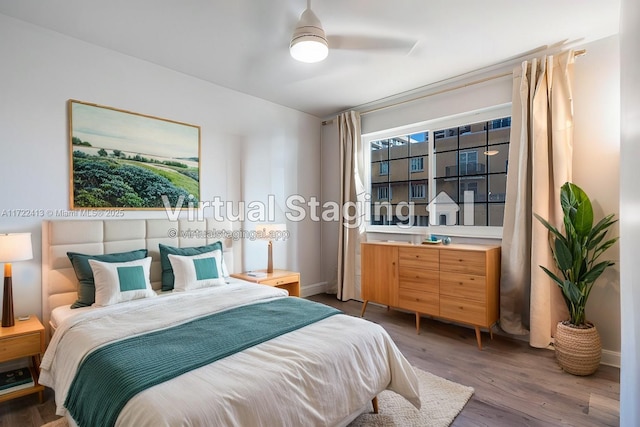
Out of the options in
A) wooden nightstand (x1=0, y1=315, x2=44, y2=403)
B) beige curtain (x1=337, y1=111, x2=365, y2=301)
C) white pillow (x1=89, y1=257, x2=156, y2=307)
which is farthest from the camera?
beige curtain (x1=337, y1=111, x2=365, y2=301)

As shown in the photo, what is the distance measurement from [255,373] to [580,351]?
2474mm

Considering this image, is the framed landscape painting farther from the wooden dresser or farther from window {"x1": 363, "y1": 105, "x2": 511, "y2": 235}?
window {"x1": 363, "y1": 105, "x2": 511, "y2": 235}

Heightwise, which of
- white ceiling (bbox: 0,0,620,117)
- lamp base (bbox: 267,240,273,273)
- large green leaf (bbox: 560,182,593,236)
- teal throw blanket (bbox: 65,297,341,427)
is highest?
white ceiling (bbox: 0,0,620,117)

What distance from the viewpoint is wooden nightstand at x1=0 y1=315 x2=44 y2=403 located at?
6.65ft

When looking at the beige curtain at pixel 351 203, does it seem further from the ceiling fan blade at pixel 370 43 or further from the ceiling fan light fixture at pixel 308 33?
the ceiling fan light fixture at pixel 308 33

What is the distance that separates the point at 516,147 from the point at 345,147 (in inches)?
82.9

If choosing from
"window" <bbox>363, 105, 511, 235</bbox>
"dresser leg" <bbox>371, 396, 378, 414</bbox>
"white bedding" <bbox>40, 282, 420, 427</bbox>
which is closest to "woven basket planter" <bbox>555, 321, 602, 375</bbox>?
"window" <bbox>363, 105, 511, 235</bbox>

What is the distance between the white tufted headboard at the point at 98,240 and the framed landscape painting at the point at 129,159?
22 cm

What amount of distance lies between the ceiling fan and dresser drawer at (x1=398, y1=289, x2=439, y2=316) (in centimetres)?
237

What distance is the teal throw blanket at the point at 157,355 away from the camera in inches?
51.6

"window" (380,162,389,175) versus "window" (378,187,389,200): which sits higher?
"window" (380,162,389,175)

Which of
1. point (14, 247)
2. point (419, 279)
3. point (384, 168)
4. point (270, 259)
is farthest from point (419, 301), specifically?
point (14, 247)

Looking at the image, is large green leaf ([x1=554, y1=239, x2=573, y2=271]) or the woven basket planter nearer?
the woven basket planter

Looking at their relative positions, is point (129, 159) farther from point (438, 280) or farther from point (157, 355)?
point (438, 280)
